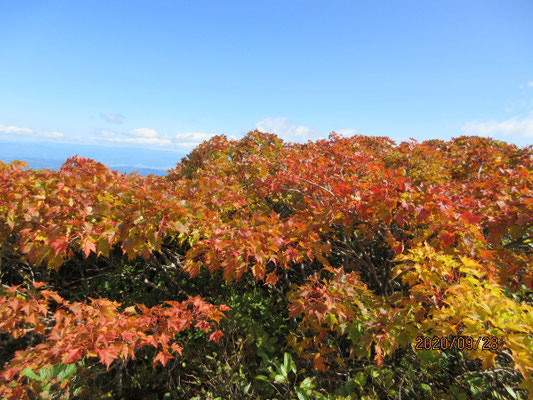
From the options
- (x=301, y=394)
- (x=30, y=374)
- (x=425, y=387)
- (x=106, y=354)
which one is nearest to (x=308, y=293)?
(x=301, y=394)

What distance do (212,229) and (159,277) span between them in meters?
2.77

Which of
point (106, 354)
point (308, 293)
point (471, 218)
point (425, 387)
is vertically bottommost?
point (425, 387)

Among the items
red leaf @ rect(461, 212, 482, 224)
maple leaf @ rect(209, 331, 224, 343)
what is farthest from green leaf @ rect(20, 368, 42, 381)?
red leaf @ rect(461, 212, 482, 224)

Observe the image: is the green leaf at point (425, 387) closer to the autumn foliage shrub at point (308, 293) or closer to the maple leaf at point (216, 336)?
the autumn foliage shrub at point (308, 293)

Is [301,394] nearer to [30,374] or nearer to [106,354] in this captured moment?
[106,354]

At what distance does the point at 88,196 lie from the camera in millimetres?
3270

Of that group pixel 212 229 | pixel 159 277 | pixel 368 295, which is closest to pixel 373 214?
pixel 368 295

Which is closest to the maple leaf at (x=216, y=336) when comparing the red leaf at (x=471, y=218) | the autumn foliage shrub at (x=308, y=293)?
the autumn foliage shrub at (x=308, y=293)

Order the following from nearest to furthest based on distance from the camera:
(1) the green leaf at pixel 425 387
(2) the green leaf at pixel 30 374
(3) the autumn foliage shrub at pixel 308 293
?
(2) the green leaf at pixel 30 374, (3) the autumn foliage shrub at pixel 308 293, (1) the green leaf at pixel 425 387

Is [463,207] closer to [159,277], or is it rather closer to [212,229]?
[212,229]

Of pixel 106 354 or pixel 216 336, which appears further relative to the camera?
pixel 216 336

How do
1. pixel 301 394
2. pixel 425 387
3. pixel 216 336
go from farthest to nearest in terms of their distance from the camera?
pixel 216 336 → pixel 425 387 → pixel 301 394

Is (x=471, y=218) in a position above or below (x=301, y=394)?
above

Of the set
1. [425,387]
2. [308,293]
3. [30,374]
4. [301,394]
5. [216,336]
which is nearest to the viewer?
[30,374]
